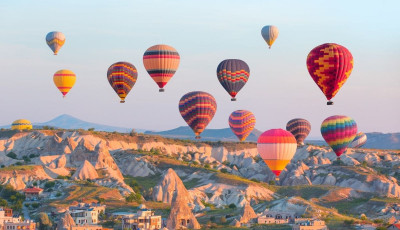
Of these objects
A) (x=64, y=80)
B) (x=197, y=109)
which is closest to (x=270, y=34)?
(x=197, y=109)

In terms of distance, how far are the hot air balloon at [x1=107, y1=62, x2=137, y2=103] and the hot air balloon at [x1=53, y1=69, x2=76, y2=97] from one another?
27740 mm

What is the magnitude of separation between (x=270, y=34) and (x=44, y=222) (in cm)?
5794

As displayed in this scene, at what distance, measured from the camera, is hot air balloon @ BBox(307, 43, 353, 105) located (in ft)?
413

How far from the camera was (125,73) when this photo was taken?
161125 mm

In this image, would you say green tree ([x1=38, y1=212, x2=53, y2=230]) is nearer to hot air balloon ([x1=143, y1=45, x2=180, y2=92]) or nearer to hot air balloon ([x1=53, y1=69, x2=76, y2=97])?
hot air balloon ([x1=143, y1=45, x2=180, y2=92])

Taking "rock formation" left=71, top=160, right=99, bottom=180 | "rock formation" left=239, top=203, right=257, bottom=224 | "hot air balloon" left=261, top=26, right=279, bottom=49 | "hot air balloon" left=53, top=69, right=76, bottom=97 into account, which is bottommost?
"rock formation" left=239, top=203, right=257, bottom=224

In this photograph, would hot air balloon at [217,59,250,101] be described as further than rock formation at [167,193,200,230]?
Yes

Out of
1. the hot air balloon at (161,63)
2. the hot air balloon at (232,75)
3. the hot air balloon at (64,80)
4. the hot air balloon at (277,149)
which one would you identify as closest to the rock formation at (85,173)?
the hot air balloon at (64,80)

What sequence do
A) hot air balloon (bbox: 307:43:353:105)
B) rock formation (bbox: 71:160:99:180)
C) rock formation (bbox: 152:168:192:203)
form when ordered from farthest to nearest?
rock formation (bbox: 71:160:99:180), rock formation (bbox: 152:168:192:203), hot air balloon (bbox: 307:43:353:105)

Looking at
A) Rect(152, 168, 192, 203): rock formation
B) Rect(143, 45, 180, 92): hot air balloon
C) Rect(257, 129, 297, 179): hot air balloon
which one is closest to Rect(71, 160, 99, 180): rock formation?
Rect(152, 168, 192, 203): rock formation

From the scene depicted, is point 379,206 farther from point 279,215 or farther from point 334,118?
point 279,215

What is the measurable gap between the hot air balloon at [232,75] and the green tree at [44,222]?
36.5m

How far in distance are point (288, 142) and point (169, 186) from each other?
36.6 m

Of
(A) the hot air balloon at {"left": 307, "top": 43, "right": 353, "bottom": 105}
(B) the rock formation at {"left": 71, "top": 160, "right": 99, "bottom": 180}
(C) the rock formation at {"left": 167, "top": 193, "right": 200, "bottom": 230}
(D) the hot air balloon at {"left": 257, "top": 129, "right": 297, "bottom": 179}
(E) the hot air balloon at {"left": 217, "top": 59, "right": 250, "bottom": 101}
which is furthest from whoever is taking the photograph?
(B) the rock formation at {"left": 71, "top": 160, "right": 99, "bottom": 180}
